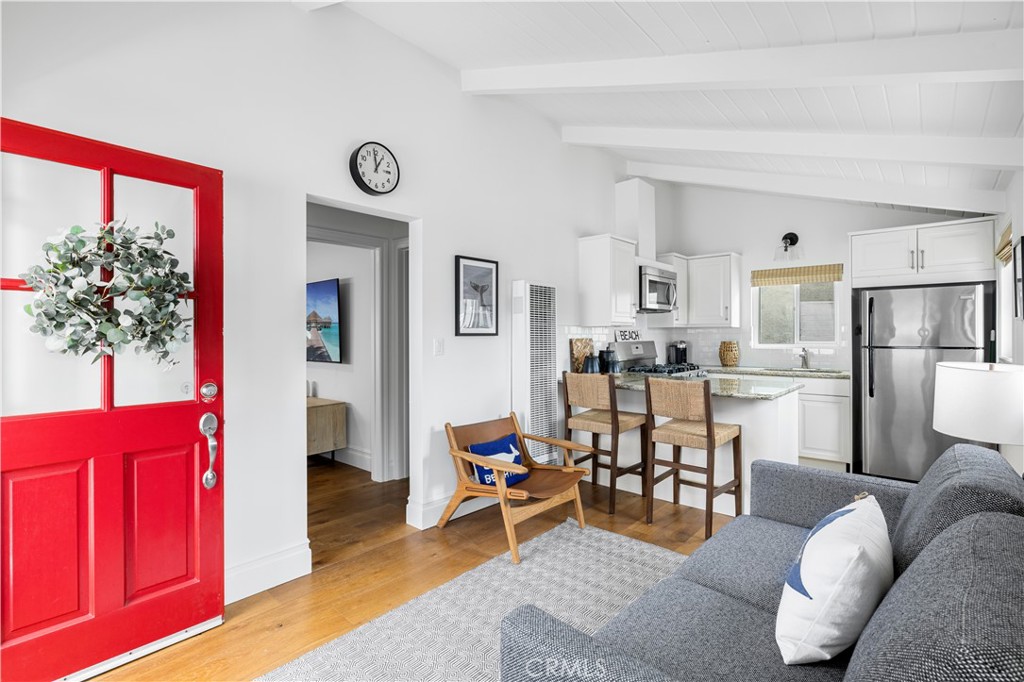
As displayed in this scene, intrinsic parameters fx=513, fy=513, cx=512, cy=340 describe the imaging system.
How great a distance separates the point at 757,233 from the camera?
5.39m

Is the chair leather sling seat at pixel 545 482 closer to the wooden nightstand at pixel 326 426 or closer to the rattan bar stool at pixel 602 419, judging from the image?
the rattan bar stool at pixel 602 419

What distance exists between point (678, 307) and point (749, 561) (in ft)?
13.2

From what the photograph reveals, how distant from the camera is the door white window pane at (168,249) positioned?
1.99 m

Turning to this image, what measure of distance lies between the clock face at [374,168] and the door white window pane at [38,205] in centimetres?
125

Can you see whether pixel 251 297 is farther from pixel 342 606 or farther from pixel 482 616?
pixel 482 616

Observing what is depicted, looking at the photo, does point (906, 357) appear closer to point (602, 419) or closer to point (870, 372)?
point (870, 372)

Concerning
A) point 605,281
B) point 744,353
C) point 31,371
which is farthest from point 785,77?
point 744,353

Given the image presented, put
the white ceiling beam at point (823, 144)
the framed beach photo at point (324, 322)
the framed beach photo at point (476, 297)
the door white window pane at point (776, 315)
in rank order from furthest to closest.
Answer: the door white window pane at point (776, 315)
the framed beach photo at point (324, 322)
the framed beach photo at point (476, 297)
the white ceiling beam at point (823, 144)

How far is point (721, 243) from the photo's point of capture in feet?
18.5

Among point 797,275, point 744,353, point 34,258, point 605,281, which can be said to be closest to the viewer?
point 34,258

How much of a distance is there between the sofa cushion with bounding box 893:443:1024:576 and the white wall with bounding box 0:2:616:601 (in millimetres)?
2531

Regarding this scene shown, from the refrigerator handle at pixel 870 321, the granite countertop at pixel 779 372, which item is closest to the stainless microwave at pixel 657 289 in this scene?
the granite countertop at pixel 779 372

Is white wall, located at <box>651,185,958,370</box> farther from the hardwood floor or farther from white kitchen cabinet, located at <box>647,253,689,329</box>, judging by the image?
the hardwood floor

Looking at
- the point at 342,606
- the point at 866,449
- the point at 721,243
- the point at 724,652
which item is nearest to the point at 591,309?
the point at 721,243
